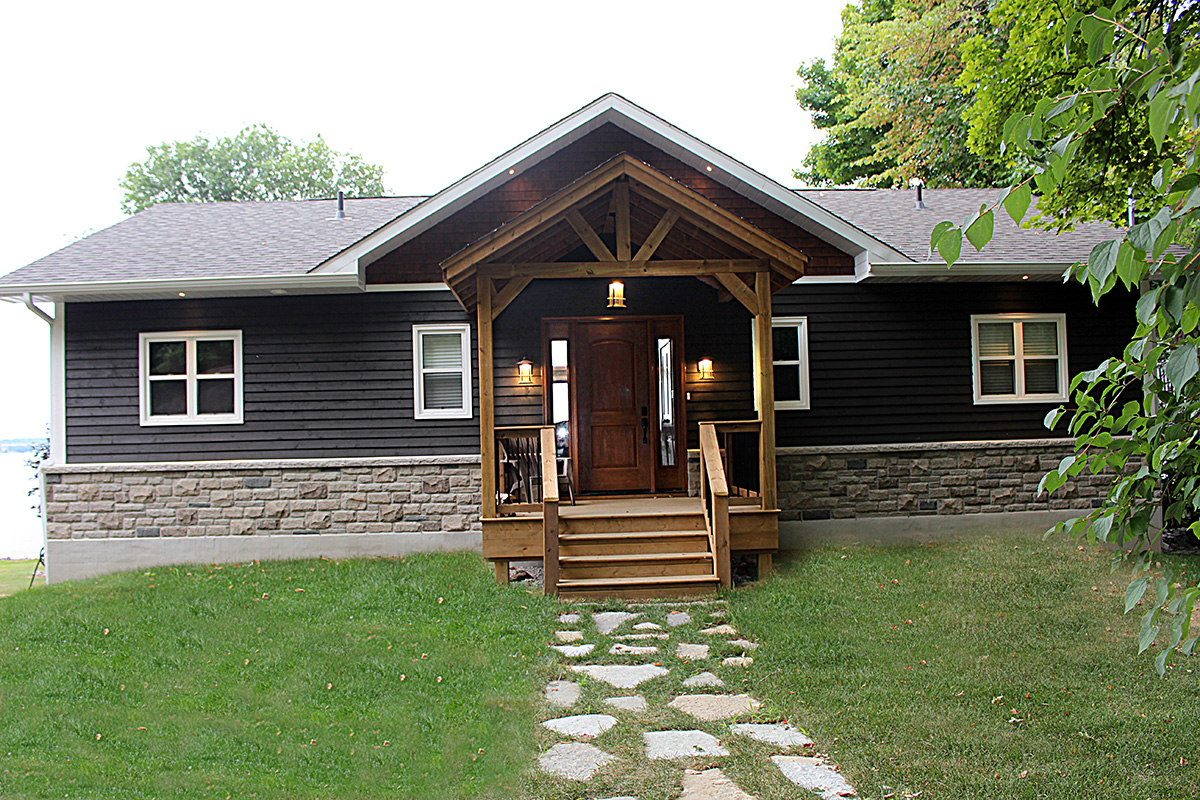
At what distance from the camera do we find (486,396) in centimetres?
775

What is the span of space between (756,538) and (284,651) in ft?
14.0

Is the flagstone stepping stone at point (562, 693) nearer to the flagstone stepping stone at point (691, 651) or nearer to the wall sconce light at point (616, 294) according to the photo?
the flagstone stepping stone at point (691, 651)

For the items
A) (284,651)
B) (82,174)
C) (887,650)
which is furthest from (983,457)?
(82,174)

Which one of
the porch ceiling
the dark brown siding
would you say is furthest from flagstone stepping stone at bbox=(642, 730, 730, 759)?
the dark brown siding

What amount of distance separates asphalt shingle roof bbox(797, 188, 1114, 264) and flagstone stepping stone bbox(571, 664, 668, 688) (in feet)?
19.1

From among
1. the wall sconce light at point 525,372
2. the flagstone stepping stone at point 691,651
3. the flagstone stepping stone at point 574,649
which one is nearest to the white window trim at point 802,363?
the wall sconce light at point 525,372

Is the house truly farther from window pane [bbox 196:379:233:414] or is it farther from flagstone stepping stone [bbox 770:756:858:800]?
flagstone stepping stone [bbox 770:756:858:800]

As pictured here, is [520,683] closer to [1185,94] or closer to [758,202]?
[1185,94]

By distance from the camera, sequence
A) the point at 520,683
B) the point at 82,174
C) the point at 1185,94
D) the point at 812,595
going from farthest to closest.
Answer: the point at 82,174 → the point at 812,595 → the point at 520,683 → the point at 1185,94

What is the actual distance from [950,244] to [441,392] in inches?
347

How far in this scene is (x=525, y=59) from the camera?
40125 mm

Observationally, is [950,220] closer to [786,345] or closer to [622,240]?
[786,345]

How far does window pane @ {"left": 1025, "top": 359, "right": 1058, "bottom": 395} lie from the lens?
10.1m

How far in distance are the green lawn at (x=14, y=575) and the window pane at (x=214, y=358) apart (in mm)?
Answer: 3374
